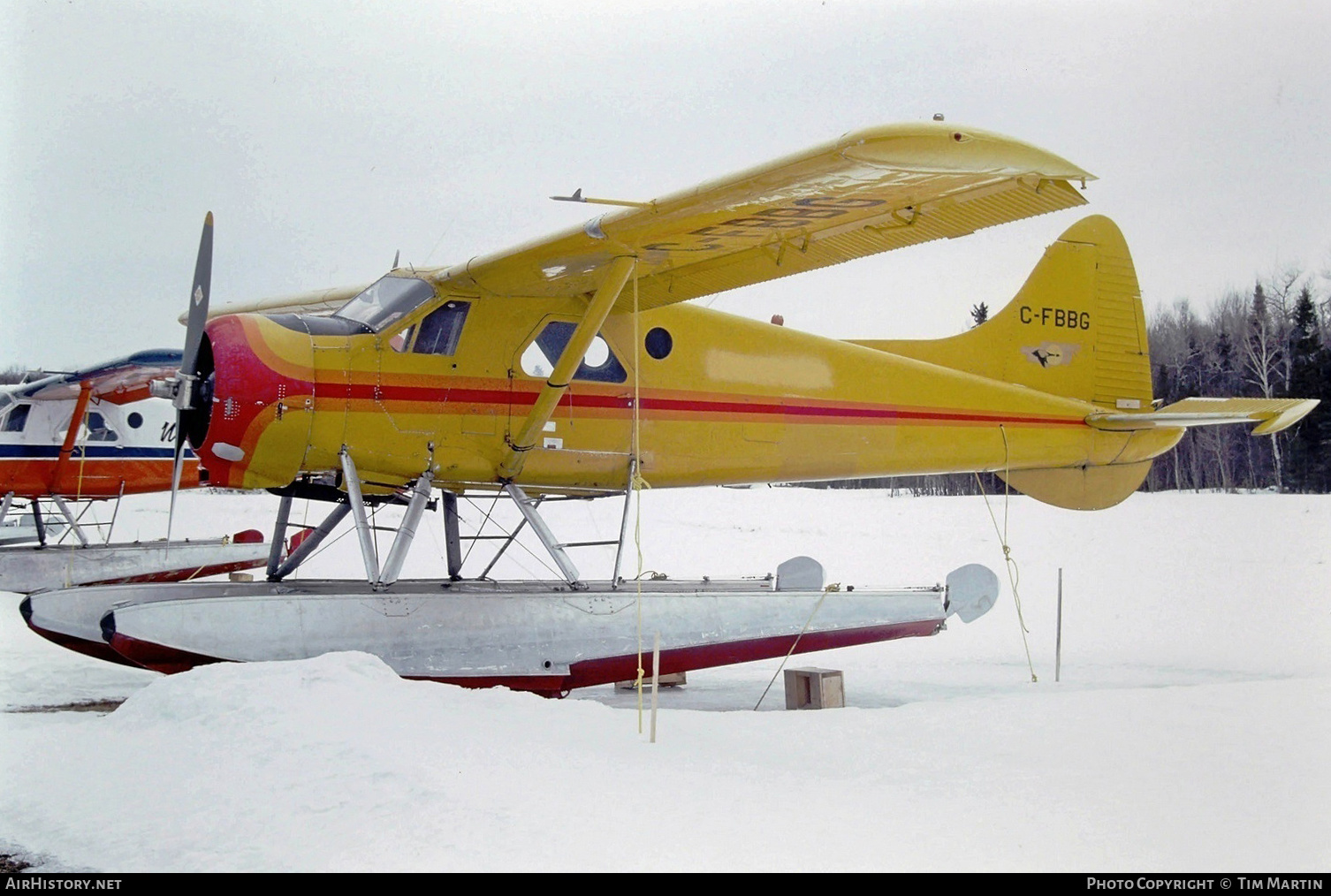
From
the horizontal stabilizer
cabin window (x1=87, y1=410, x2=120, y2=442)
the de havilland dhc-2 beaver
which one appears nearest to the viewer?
the de havilland dhc-2 beaver

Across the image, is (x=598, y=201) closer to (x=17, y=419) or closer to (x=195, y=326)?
(x=195, y=326)

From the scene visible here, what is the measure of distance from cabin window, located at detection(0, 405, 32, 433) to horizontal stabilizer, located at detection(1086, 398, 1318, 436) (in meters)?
14.9

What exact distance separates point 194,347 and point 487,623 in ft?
8.85

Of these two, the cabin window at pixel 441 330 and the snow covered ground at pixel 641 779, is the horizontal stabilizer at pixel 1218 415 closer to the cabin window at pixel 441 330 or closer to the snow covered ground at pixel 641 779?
the snow covered ground at pixel 641 779

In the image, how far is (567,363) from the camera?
731cm

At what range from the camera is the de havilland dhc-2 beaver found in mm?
6262

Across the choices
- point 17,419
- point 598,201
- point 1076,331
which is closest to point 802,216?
point 598,201

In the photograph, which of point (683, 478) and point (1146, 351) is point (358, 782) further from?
point (1146, 351)

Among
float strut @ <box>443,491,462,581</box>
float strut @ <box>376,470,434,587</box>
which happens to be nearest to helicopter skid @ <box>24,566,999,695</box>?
float strut @ <box>376,470,434,587</box>

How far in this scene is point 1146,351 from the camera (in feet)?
35.8

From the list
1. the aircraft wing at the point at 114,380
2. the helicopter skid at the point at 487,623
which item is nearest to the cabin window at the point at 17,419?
the aircraft wing at the point at 114,380

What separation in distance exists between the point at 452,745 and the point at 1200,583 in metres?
14.4

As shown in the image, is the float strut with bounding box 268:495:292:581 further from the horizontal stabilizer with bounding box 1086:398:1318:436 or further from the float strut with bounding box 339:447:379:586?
the horizontal stabilizer with bounding box 1086:398:1318:436

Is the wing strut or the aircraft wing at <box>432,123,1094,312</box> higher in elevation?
the aircraft wing at <box>432,123,1094,312</box>
